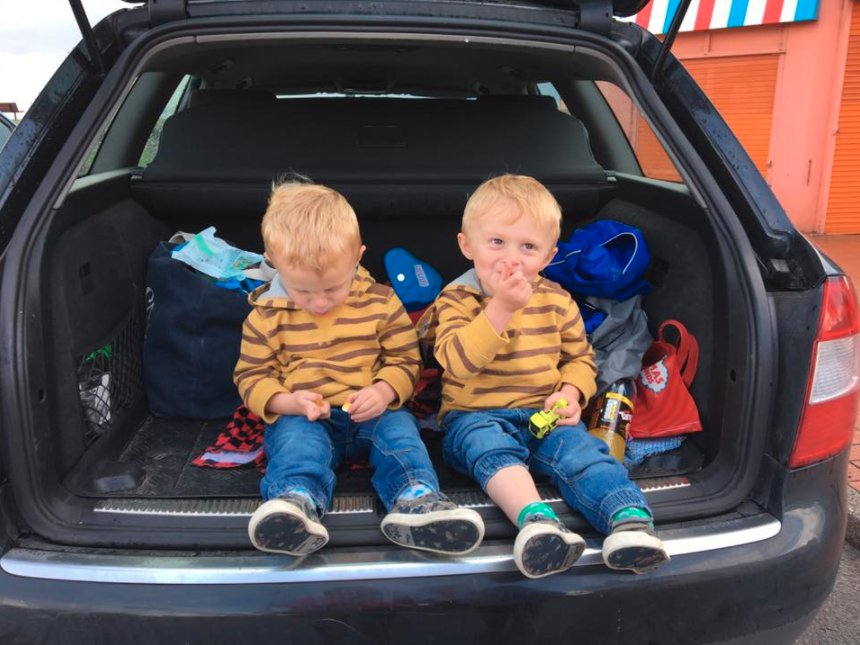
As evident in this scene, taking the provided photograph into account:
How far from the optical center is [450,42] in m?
1.85

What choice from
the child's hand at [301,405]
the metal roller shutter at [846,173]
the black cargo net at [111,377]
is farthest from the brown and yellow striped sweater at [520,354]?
the metal roller shutter at [846,173]

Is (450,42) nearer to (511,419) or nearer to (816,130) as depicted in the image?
(511,419)

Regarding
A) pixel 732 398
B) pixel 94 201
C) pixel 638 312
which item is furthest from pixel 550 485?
pixel 94 201

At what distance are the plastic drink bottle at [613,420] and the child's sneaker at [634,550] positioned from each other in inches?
23.0

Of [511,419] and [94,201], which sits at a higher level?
[94,201]

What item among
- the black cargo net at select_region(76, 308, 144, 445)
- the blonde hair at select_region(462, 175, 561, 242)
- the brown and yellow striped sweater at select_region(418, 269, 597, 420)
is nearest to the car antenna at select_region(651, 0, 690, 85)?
the blonde hair at select_region(462, 175, 561, 242)

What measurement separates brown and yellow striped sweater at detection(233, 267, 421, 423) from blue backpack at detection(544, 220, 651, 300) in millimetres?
808

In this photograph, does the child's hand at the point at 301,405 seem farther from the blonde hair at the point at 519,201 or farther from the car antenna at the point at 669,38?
the car antenna at the point at 669,38

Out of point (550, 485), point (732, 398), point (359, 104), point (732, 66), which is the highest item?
point (732, 66)

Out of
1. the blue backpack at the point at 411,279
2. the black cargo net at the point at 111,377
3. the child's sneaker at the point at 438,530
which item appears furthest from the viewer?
the blue backpack at the point at 411,279

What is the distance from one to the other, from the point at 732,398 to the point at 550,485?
480 mm

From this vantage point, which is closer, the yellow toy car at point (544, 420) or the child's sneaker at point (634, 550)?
the child's sneaker at point (634, 550)

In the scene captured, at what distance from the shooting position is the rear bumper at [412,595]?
1317 mm

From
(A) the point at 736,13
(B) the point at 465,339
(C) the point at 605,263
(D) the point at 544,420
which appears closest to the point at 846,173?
(A) the point at 736,13
